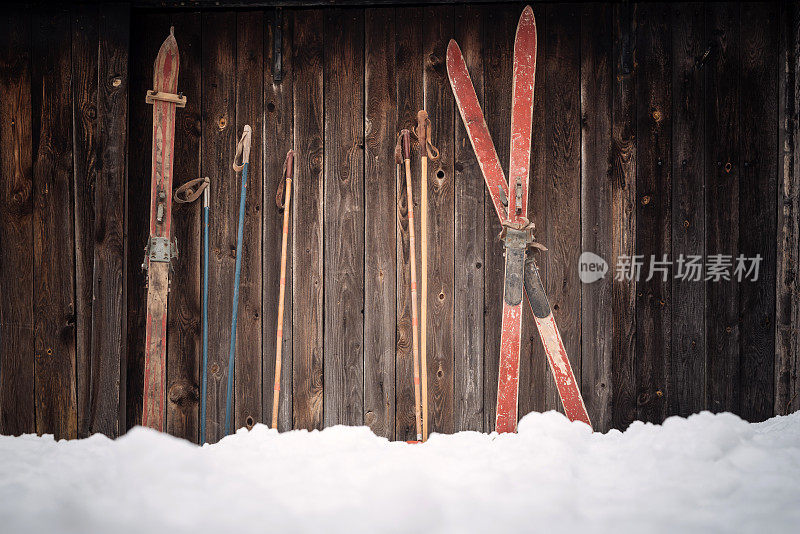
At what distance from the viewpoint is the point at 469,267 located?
6.66 feet

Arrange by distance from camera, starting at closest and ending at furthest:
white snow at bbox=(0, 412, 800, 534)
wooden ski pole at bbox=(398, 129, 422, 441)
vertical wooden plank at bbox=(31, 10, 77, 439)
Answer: white snow at bbox=(0, 412, 800, 534) → wooden ski pole at bbox=(398, 129, 422, 441) → vertical wooden plank at bbox=(31, 10, 77, 439)

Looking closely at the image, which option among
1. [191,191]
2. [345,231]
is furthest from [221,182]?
[345,231]

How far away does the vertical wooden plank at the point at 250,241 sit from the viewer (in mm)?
2053

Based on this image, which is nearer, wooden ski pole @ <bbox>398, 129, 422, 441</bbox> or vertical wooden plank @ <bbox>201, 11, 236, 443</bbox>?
wooden ski pole @ <bbox>398, 129, 422, 441</bbox>

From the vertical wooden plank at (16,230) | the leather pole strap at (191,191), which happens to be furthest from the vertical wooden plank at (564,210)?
the vertical wooden plank at (16,230)

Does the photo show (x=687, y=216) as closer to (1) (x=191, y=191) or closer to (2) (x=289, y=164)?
(2) (x=289, y=164)

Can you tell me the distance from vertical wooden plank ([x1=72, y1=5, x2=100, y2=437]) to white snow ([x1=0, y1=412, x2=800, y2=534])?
1.25 ft

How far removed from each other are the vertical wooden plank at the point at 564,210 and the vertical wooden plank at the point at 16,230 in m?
2.25

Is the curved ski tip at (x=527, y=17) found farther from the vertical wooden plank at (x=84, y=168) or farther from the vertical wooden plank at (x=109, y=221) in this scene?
the vertical wooden plank at (x=84, y=168)

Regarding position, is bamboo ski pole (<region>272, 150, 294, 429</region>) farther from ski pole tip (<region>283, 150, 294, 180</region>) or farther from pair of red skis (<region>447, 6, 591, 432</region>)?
pair of red skis (<region>447, 6, 591, 432</region>)

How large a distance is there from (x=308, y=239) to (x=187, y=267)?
0.55m

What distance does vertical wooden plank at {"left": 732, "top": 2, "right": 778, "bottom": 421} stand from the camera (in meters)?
2.01

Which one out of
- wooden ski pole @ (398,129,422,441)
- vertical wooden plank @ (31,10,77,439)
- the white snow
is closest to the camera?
the white snow

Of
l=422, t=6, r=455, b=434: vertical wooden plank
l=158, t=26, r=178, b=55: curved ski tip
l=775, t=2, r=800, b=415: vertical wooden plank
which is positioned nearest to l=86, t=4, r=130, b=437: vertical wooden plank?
l=158, t=26, r=178, b=55: curved ski tip
